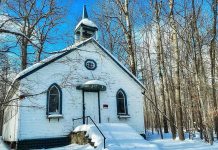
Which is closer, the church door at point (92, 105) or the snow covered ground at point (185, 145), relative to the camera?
the snow covered ground at point (185, 145)

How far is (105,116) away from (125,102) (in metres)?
2.02

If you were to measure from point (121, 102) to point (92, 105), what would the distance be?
8.15 ft

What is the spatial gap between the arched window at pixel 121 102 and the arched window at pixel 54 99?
453 cm

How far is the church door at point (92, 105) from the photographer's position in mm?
17812

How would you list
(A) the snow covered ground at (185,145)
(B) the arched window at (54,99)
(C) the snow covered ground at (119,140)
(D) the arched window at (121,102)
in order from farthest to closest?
(D) the arched window at (121,102) < (B) the arched window at (54,99) < (A) the snow covered ground at (185,145) < (C) the snow covered ground at (119,140)

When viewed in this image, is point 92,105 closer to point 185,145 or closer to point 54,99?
point 54,99

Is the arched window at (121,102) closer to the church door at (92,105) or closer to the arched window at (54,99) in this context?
the church door at (92,105)

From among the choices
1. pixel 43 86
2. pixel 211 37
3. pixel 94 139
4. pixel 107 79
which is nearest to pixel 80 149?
pixel 94 139

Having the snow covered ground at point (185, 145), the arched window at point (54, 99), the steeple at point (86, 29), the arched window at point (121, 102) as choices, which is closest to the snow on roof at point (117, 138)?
the snow covered ground at point (185, 145)

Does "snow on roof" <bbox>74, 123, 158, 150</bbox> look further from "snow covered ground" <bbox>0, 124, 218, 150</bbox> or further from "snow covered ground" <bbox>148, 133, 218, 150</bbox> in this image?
"snow covered ground" <bbox>148, 133, 218, 150</bbox>

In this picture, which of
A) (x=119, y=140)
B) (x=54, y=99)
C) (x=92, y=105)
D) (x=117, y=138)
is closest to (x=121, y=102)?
(x=92, y=105)

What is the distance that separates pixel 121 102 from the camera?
19391mm

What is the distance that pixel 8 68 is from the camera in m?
10.0

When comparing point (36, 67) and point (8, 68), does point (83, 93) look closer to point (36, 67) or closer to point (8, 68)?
point (36, 67)
